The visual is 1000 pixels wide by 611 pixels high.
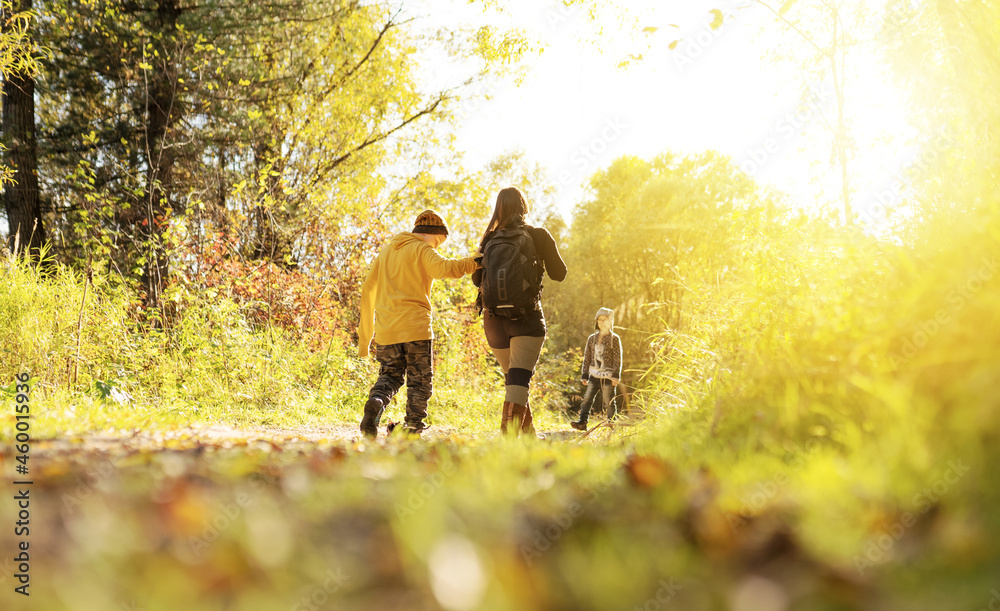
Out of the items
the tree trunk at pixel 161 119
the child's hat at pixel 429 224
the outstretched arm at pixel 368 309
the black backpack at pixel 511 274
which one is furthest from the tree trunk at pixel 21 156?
the black backpack at pixel 511 274

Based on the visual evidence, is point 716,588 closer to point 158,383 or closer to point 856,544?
point 856,544

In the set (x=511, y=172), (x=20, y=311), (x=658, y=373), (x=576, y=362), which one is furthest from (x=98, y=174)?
(x=511, y=172)

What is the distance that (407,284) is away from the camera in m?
5.05

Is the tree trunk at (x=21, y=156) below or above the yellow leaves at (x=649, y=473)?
above

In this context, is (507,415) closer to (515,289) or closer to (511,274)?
(515,289)

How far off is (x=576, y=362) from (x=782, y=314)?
18.4m

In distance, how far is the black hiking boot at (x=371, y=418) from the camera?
15.4 feet

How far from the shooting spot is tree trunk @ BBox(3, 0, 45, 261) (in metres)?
9.80

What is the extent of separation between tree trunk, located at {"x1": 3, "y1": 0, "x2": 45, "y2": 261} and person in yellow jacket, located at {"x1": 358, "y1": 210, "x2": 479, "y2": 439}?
27.2 feet

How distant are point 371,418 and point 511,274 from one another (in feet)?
5.46

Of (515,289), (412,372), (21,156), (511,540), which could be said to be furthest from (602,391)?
(21,156)

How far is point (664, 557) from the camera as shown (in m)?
1.21

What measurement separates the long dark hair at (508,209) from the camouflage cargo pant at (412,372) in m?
1.12

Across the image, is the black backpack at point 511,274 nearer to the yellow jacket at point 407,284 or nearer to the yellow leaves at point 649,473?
the yellow jacket at point 407,284
